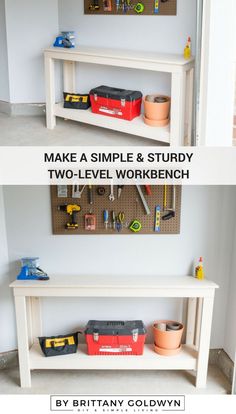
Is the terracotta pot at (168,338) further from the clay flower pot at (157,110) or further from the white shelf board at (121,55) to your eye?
the white shelf board at (121,55)

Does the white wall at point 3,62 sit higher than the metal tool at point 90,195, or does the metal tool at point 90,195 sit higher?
the white wall at point 3,62

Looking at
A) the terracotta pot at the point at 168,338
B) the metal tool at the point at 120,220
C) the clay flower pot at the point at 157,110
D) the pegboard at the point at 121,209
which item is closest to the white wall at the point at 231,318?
the terracotta pot at the point at 168,338

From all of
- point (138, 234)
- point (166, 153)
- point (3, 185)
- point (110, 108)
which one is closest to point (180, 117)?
point (166, 153)

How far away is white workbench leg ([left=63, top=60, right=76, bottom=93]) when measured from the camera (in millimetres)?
3898

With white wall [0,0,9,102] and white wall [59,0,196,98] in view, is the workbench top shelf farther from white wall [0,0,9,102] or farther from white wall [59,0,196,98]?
white wall [0,0,9,102]

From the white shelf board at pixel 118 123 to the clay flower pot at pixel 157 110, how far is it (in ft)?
0.23

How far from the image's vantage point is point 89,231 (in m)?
3.25

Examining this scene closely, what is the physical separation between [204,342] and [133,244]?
812mm

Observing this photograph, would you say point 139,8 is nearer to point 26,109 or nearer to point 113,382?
point 26,109

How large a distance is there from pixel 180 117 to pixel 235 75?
0.91 m

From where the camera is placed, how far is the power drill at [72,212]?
318 cm

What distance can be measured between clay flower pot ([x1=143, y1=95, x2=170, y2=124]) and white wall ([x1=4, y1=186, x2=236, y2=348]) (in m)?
0.57

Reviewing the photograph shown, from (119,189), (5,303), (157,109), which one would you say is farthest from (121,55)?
(5,303)

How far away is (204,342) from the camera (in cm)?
310
